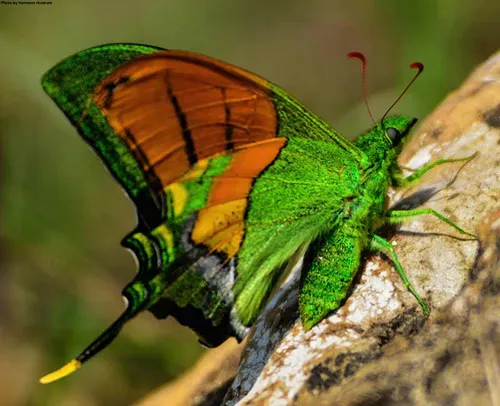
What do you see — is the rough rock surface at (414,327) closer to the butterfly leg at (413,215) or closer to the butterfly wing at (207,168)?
the butterfly leg at (413,215)

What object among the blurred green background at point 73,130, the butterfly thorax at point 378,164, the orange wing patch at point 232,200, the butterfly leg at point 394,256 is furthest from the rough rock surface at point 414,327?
the blurred green background at point 73,130

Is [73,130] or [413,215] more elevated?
[413,215]

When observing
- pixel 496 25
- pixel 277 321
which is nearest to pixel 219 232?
pixel 277 321

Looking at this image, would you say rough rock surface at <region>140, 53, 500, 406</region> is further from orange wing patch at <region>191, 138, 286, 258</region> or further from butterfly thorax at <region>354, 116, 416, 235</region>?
orange wing patch at <region>191, 138, 286, 258</region>

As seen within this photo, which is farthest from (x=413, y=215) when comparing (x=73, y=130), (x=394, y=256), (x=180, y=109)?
(x=73, y=130)

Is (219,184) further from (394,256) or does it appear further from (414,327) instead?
(414,327)

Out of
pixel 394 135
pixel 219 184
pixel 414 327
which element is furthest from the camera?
pixel 394 135

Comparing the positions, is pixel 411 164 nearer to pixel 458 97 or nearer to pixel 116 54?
pixel 458 97
